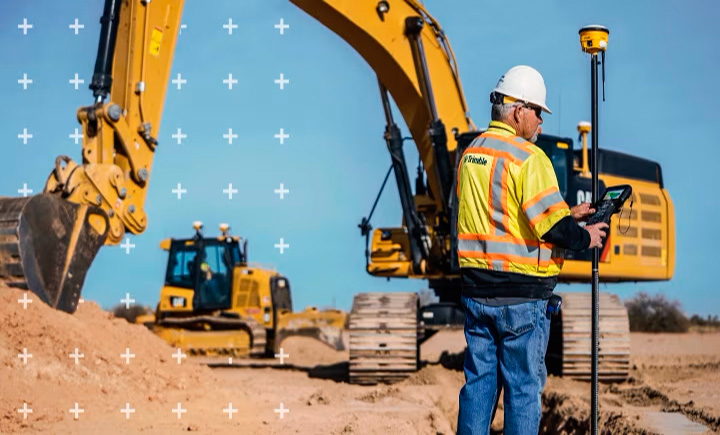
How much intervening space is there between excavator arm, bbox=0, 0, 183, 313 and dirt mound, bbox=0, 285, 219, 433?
0.30 meters

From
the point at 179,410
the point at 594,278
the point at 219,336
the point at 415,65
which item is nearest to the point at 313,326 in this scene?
the point at 219,336

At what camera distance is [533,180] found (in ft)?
14.1

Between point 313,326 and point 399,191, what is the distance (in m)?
7.57

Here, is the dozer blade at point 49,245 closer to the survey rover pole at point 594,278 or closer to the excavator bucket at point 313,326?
the survey rover pole at point 594,278

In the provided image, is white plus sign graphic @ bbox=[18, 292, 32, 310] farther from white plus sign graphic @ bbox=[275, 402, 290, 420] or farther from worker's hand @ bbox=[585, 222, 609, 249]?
worker's hand @ bbox=[585, 222, 609, 249]

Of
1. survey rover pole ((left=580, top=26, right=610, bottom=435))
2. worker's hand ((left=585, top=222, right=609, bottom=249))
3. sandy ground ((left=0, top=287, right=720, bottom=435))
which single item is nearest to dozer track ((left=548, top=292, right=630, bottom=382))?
sandy ground ((left=0, top=287, right=720, bottom=435))

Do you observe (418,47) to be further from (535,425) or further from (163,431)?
(535,425)

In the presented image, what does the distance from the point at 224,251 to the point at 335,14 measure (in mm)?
8211

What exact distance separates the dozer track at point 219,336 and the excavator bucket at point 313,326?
3.65 ft

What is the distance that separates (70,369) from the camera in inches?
325

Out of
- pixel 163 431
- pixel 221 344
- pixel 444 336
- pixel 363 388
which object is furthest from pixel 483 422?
pixel 444 336

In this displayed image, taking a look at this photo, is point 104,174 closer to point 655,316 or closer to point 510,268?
point 510,268

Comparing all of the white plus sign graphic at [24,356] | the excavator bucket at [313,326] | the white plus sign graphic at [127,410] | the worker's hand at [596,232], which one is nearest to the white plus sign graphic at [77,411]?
the white plus sign graphic at [127,410]

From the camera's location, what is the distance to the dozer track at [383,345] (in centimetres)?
1183
